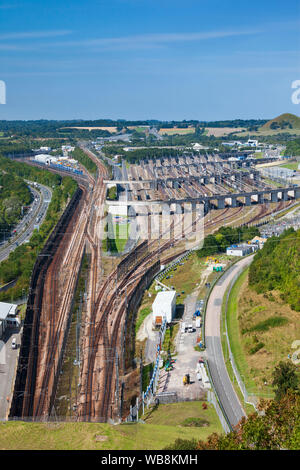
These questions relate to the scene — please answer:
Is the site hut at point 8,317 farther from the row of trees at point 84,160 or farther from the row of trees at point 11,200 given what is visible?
the row of trees at point 84,160

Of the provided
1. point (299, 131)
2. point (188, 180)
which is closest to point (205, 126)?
point (299, 131)

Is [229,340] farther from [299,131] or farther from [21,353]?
[299,131]

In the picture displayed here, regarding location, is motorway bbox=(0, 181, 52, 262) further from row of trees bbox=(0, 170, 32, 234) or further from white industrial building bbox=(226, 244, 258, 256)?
white industrial building bbox=(226, 244, 258, 256)

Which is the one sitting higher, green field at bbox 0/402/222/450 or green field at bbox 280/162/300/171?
green field at bbox 280/162/300/171

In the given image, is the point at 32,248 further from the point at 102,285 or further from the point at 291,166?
the point at 291,166

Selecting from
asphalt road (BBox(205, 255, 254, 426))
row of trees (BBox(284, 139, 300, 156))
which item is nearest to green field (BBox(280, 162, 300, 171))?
row of trees (BBox(284, 139, 300, 156))

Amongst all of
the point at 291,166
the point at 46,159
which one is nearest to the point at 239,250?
the point at 291,166
